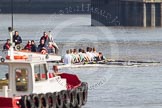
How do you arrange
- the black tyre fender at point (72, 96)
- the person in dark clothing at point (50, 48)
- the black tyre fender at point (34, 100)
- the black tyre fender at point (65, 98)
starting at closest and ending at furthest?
the black tyre fender at point (34, 100), the black tyre fender at point (65, 98), the black tyre fender at point (72, 96), the person in dark clothing at point (50, 48)

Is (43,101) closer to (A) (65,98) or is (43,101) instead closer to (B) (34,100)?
(B) (34,100)

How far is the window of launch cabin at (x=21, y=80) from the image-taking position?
116 feet

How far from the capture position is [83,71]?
6075 cm

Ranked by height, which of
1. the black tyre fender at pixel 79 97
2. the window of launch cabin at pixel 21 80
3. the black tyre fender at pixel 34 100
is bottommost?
the black tyre fender at pixel 79 97

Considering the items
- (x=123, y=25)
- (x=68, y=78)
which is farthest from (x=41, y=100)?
(x=123, y=25)

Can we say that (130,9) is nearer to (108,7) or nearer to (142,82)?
(108,7)

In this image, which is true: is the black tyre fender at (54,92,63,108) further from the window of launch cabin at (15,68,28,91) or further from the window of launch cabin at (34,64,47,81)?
the window of launch cabin at (15,68,28,91)

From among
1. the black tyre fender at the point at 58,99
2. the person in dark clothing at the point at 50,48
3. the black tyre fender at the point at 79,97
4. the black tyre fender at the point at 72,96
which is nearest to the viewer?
the black tyre fender at the point at 58,99

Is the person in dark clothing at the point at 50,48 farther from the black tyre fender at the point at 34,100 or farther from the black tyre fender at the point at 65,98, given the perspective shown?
the black tyre fender at the point at 34,100

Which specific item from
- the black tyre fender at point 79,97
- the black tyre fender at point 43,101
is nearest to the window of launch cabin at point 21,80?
the black tyre fender at point 43,101

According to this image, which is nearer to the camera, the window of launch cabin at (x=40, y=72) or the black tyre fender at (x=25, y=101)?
the black tyre fender at (x=25, y=101)

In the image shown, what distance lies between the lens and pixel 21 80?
3547 centimetres

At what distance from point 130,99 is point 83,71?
1349 centimetres

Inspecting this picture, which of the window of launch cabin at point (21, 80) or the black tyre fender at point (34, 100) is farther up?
the window of launch cabin at point (21, 80)
